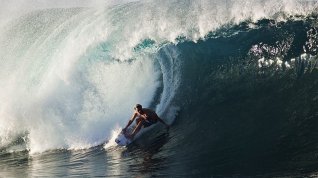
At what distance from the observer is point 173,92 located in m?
13.3

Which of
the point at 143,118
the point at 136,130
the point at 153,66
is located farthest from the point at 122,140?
the point at 153,66

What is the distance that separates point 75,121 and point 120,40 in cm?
373

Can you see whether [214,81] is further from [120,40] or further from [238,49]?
[120,40]

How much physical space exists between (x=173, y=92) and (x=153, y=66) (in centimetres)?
181

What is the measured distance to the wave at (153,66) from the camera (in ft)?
39.5

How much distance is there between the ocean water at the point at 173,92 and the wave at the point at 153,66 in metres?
0.04

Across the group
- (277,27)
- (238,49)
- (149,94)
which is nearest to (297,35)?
(277,27)

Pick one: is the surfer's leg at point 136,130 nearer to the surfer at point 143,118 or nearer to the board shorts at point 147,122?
the surfer at point 143,118

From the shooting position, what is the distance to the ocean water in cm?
854

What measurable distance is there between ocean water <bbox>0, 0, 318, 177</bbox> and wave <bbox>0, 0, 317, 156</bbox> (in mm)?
37

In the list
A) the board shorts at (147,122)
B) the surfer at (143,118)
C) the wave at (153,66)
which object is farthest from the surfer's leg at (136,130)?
the wave at (153,66)

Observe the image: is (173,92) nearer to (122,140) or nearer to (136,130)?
(136,130)

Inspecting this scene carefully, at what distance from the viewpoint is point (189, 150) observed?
9180 millimetres

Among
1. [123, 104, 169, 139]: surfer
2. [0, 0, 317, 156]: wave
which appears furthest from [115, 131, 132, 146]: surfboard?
[0, 0, 317, 156]: wave
